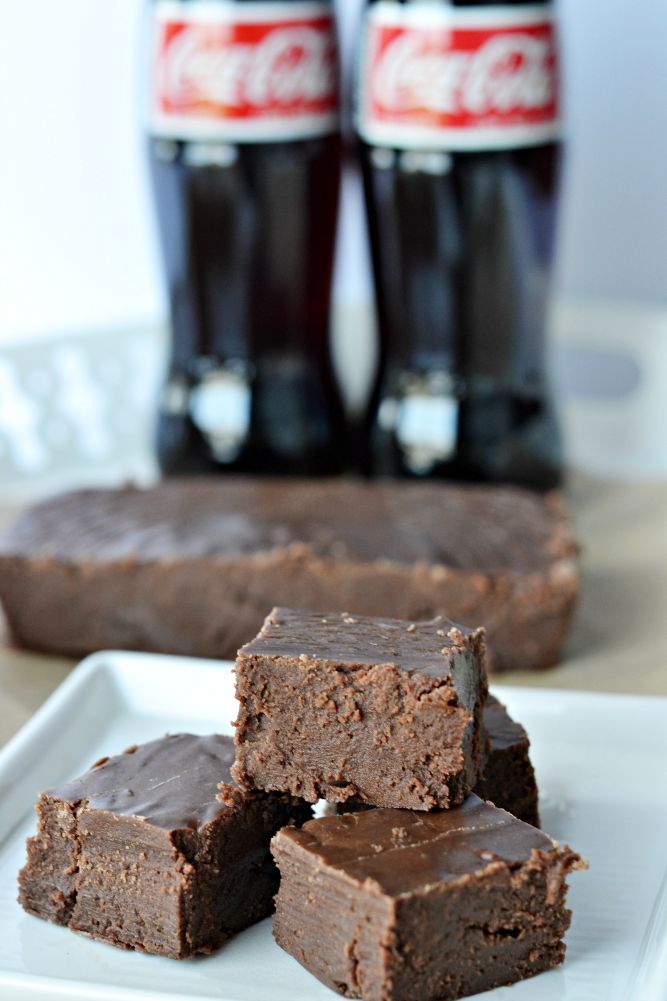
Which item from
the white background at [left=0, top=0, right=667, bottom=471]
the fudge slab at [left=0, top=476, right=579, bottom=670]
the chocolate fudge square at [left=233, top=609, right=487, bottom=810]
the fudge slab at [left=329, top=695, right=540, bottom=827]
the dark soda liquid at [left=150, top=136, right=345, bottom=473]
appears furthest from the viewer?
the white background at [left=0, top=0, right=667, bottom=471]

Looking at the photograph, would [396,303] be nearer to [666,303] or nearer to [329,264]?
[329,264]

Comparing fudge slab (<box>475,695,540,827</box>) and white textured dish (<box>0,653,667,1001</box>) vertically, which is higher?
fudge slab (<box>475,695,540,827</box>)

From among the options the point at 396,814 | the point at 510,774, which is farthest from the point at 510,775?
the point at 396,814

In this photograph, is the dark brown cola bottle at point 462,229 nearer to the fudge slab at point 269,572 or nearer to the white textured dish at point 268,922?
the fudge slab at point 269,572

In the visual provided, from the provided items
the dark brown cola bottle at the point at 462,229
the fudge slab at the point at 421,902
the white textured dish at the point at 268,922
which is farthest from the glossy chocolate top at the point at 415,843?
the dark brown cola bottle at the point at 462,229

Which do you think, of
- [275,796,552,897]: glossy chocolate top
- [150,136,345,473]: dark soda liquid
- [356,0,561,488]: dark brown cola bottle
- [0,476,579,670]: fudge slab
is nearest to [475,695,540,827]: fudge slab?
[275,796,552,897]: glossy chocolate top

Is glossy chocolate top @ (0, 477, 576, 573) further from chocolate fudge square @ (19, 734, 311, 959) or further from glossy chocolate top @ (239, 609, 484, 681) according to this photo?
chocolate fudge square @ (19, 734, 311, 959)
